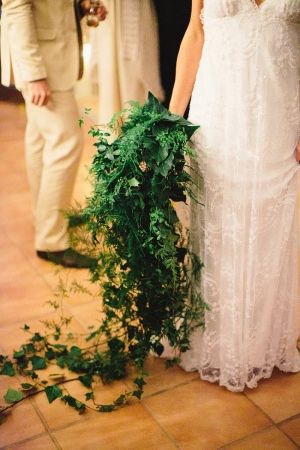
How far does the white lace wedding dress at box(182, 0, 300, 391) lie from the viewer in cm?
172

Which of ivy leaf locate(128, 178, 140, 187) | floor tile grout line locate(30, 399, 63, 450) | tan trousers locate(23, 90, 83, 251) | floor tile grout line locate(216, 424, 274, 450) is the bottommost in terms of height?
floor tile grout line locate(30, 399, 63, 450)

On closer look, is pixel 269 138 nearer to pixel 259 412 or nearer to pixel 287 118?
pixel 287 118

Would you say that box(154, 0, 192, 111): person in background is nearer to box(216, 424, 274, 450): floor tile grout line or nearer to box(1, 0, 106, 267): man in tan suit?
box(1, 0, 106, 267): man in tan suit

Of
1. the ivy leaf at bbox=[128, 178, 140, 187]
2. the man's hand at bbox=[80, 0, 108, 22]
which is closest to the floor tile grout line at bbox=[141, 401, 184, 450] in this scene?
the ivy leaf at bbox=[128, 178, 140, 187]

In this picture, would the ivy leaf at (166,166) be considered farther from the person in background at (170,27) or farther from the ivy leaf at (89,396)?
the person in background at (170,27)

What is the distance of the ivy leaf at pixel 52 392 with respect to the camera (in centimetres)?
198

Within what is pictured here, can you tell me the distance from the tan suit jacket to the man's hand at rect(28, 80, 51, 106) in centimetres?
3

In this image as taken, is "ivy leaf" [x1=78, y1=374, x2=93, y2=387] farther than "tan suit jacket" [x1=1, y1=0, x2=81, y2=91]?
No

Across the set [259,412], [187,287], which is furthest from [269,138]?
[259,412]

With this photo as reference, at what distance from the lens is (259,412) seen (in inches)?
77.3

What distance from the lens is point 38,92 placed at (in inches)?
102

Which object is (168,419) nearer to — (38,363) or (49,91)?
(38,363)

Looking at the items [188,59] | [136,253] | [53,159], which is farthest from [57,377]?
[188,59]

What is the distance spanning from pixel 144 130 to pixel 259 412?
1.05 meters
